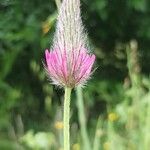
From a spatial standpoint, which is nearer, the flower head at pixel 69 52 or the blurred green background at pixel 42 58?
the flower head at pixel 69 52

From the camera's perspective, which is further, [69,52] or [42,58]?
[42,58]

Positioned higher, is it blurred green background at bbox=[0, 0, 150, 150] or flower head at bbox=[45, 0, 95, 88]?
blurred green background at bbox=[0, 0, 150, 150]

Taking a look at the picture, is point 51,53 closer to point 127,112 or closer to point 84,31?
point 84,31

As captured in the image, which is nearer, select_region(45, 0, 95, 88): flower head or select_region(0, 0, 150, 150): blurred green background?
select_region(45, 0, 95, 88): flower head

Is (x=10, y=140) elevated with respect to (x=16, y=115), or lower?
lower

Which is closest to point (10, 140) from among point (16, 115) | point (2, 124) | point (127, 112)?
point (2, 124)

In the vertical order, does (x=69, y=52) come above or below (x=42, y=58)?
below

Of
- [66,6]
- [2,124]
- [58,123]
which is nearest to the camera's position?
[66,6]

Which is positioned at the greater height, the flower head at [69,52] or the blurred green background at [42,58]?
the blurred green background at [42,58]
